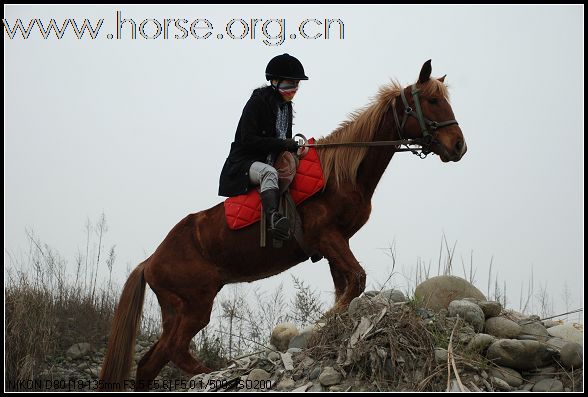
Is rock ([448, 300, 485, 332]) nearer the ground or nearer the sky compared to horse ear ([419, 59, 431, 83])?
nearer the ground

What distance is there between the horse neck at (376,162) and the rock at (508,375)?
2.09 meters

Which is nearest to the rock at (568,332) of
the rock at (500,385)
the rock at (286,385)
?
the rock at (500,385)

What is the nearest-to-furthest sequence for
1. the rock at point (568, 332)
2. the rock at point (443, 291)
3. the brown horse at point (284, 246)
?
the rock at point (568, 332), the brown horse at point (284, 246), the rock at point (443, 291)

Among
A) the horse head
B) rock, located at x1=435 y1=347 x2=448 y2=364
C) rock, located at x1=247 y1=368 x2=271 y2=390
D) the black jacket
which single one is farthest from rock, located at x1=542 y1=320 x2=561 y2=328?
the black jacket

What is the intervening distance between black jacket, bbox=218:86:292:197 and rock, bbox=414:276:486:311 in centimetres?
202

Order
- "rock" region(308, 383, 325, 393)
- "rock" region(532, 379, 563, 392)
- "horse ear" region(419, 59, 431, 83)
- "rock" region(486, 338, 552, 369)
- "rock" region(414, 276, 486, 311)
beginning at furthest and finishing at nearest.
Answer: "rock" region(414, 276, 486, 311), "horse ear" region(419, 59, 431, 83), "rock" region(486, 338, 552, 369), "rock" region(308, 383, 325, 393), "rock" region(532, 379, 563, 392)

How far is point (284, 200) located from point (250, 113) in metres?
0.96

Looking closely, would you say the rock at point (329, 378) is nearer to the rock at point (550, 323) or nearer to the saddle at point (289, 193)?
the saddle at point (289, 193)

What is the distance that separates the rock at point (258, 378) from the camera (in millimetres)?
6199

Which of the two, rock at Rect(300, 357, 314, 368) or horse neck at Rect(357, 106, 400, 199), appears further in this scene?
horse neck at Rect(357, 106, 400, 199)

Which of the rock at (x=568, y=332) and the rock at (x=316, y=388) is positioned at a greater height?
the rock at (x=568, y=332)

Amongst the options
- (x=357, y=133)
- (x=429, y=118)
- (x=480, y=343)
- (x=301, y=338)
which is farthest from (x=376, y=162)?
(x=480, y=343)

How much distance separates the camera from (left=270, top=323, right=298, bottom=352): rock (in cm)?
760

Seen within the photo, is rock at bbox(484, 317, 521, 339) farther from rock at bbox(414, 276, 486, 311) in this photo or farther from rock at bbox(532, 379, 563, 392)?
rock at bbox(532, 379, 563, 392)
